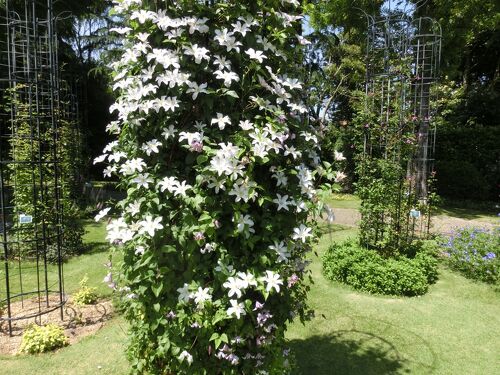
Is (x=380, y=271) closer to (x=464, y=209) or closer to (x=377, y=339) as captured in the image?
(x=377, y=339)

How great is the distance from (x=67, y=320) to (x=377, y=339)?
3.31 meters

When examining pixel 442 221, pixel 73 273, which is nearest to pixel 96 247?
pixel 73 273

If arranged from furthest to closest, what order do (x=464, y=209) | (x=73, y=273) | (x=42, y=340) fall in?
(x=464, y=209) < (x=73, y=273) < (x=42, y=340)

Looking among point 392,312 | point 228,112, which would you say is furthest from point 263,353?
point 392,312

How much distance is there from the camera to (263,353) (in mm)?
2330

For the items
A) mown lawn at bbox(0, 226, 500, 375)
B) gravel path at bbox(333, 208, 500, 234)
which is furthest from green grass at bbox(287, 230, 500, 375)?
gravel path at bbox(333, 208, 500, 234)

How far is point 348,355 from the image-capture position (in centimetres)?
378

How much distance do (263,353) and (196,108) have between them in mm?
1461

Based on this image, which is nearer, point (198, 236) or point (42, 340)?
point (198, 236)

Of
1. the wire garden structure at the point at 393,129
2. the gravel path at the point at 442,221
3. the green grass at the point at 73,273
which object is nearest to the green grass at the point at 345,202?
the gravel path at the point at 442,221

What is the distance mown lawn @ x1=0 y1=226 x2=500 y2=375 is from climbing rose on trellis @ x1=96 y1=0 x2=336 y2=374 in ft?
3.21

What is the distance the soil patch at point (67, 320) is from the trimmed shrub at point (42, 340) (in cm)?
11

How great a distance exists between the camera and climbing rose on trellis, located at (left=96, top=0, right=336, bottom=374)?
2.06 metres

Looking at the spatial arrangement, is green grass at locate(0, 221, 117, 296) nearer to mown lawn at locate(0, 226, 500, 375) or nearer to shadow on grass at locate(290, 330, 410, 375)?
mown lawn at locate(0, 226, 500, 375)
